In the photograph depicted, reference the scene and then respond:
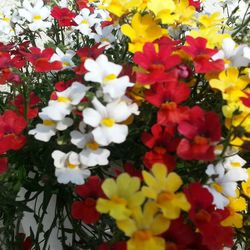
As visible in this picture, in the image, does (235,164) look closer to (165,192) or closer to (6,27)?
(165,192)

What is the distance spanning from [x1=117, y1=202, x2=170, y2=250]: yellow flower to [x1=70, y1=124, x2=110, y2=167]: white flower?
12 cm

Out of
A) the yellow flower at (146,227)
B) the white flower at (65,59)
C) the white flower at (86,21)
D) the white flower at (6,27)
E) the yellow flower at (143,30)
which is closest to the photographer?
the yellow flower at (146,227)

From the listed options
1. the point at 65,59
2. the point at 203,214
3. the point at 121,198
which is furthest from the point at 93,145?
the point at 65,59

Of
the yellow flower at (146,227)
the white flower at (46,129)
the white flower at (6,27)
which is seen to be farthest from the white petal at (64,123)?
the white flower at (6,27)

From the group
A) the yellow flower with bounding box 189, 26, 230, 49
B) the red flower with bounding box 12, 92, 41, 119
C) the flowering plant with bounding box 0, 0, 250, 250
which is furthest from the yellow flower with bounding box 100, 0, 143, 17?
the red flower with bounding box 12, 92, 41, 119

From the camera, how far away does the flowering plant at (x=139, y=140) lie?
0.77 metres

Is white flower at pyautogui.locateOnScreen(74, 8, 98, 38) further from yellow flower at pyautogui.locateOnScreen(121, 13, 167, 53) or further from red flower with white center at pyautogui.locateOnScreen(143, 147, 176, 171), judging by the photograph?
red flower with white center at pyautogui.locateOnScreen(143, 147, 176, 171)

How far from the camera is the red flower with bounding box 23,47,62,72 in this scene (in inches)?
40.4

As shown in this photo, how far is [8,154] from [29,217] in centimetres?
17

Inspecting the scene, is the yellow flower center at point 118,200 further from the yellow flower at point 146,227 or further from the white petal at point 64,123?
the white petal at point 64,123

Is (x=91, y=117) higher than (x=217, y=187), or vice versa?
(x=91, y=117)

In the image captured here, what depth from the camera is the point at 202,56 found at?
0.89 metres

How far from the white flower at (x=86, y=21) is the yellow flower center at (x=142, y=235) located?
635 mm

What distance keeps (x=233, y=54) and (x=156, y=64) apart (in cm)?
17
